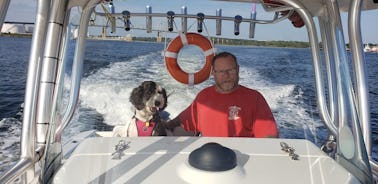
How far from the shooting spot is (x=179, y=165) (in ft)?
A: 4.36

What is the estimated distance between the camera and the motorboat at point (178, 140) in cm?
126

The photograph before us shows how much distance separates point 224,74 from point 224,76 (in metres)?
0.01

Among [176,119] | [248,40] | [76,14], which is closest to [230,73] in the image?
[248,40]

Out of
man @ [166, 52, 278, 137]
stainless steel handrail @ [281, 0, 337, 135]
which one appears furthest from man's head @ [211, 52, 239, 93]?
stainless steel handrail @ [281, 0, 337, 135]

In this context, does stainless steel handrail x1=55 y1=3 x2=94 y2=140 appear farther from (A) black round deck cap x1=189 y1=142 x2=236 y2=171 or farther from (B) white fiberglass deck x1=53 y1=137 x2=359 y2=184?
(A) black round deck cap x1=189 y1=142 x2=236 y2=171

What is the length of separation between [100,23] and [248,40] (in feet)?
2.34

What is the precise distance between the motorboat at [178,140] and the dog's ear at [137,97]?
0.46 ft

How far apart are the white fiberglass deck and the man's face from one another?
589 mm

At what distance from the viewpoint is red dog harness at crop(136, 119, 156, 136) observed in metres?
1.69

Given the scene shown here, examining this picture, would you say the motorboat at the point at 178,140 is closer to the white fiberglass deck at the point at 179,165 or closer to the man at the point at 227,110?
the white fiberglass deck at the point at 179,165

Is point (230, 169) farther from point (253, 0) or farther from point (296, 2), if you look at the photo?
point (253, 0)

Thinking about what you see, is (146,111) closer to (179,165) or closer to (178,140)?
(178,140)

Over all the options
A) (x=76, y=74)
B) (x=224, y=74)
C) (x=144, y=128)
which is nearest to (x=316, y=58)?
(x=224, y=74)

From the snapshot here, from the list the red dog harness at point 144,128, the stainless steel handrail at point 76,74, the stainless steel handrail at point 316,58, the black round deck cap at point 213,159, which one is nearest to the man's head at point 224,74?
the stainless steel handrail at point 316,58
